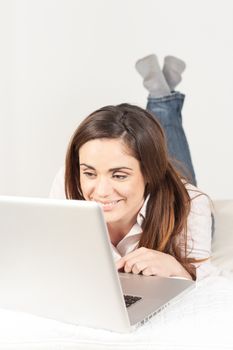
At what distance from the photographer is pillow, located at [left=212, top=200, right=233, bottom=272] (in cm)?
168

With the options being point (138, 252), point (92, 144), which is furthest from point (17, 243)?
point (92, 144)

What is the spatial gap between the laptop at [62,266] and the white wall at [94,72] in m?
1.75

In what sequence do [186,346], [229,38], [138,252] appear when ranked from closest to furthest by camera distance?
[186,346]
[138,252]
[229,38]

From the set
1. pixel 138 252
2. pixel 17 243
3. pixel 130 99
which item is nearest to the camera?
pixel 17 243

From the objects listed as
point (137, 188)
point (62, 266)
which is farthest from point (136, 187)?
point (62, 266)

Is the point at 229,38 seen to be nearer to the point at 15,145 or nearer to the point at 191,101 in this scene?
the point at 191,101

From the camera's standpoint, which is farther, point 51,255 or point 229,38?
point 229,38

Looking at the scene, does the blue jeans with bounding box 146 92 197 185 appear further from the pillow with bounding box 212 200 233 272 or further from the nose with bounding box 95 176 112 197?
the nose with bounding box 95 176 112 197

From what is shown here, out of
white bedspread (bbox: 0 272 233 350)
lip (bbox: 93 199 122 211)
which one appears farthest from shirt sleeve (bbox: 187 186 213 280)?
white bedspread (bbox: 0 272 233 350)

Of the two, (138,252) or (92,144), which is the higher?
(92,144)

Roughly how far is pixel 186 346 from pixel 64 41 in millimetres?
2134

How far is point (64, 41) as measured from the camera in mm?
2688

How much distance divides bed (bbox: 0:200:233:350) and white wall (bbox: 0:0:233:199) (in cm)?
170

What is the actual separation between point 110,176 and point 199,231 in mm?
300
